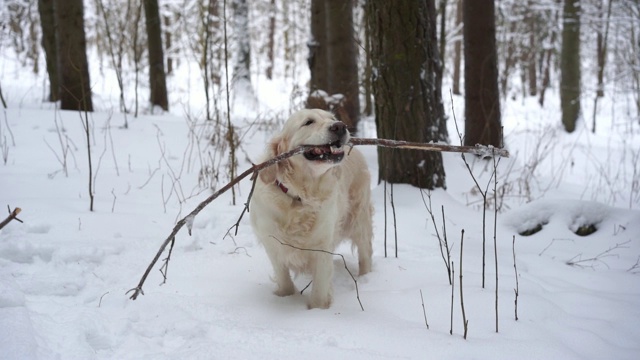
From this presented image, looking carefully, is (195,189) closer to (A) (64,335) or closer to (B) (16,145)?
(B) (16,145)

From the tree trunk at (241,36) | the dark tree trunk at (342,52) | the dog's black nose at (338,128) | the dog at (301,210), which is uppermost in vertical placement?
the tree trunk at (241,36)

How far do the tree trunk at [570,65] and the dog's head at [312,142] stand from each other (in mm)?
Answer: 11559

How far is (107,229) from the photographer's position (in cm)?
307

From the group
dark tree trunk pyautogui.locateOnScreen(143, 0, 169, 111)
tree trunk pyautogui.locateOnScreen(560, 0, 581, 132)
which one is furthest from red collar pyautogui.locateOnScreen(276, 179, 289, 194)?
tree trunk pyautogui.locateOnScreen(560, 0, 581, 132)

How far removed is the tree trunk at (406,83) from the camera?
3.99 meters

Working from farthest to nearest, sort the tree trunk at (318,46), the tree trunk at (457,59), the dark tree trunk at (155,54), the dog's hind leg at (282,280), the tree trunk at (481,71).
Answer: the tree trunk at (457,59) < the dark tree trunk at (155,54) < the tree trunk at (318,46) < the tree trunk at (481,71) < the dog's hind leg at (282,280)

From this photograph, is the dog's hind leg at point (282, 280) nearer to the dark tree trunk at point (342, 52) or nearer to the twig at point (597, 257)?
the twig at point (597, 257)

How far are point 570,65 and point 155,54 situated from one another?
10.5 m

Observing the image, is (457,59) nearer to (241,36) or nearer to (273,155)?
(241,36)

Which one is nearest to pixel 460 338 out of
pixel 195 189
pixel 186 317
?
pixel 186 317

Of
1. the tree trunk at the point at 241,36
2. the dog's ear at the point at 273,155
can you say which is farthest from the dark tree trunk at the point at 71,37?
the tree trunk at the point at 241,36

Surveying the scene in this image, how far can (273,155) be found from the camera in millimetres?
2625

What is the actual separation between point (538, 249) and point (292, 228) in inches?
77.7

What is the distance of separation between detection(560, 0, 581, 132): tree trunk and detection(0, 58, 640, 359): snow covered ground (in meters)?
9.61
